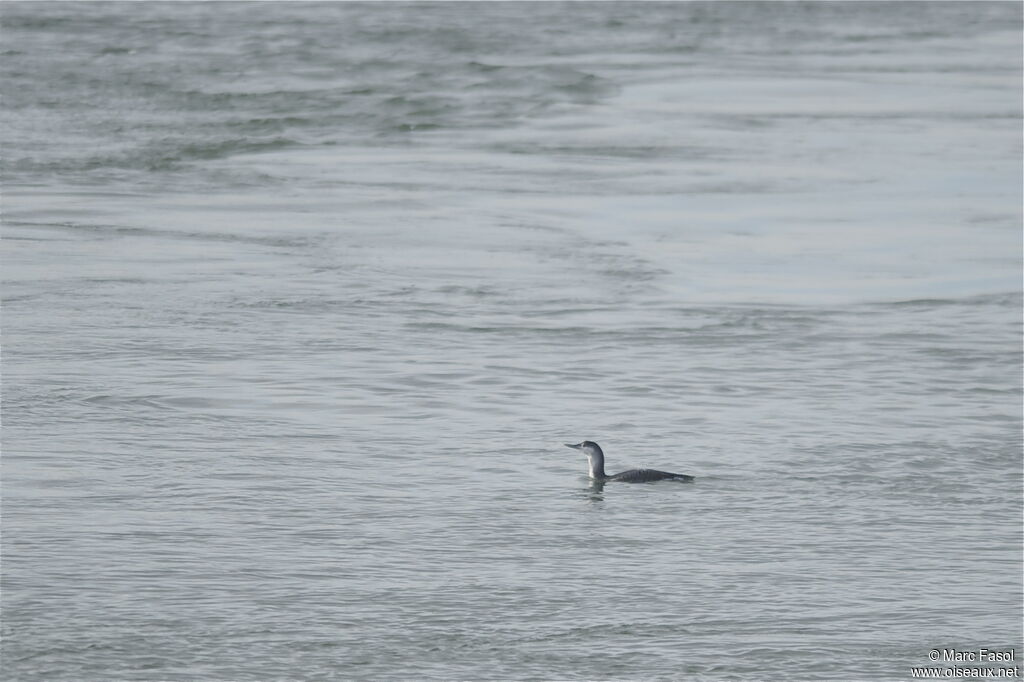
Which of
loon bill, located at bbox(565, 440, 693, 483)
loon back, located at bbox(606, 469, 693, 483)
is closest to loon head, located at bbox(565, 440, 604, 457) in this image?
loon bill, located at bbox(565, 440, 693, 483)

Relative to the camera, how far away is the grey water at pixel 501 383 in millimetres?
10227

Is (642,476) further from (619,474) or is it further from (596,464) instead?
(596,464)

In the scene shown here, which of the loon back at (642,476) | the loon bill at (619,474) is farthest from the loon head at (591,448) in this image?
the loon back at (642,476)

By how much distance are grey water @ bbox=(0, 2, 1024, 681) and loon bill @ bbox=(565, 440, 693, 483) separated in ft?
0.30

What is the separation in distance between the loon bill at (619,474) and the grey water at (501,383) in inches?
3.6

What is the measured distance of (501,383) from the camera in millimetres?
15484

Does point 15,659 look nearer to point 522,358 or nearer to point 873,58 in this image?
point 522,358

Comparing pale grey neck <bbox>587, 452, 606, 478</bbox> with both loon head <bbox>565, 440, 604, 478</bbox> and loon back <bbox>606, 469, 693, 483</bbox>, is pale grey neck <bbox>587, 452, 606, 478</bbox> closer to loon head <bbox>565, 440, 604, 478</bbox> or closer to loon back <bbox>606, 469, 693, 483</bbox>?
loon head <bbox>565, 440, 604, 478</bbox>

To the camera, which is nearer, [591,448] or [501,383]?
[591,448]

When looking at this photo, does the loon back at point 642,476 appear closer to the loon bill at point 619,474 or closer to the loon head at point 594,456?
the loon bill at point 619,474

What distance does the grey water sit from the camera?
1023 centimetres

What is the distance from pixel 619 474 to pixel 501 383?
292 centimetres

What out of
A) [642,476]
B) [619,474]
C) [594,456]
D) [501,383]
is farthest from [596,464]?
[501,383]

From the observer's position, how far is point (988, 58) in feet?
136
